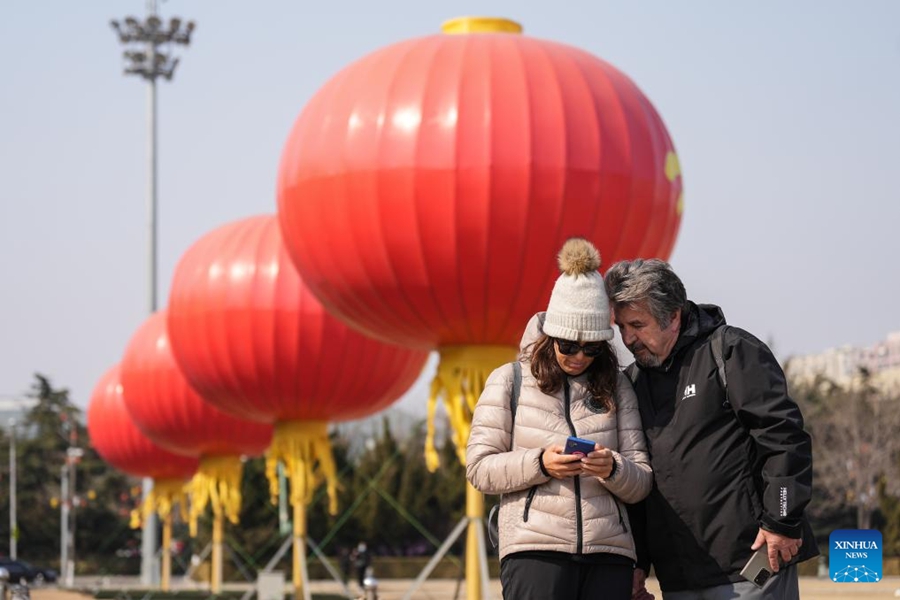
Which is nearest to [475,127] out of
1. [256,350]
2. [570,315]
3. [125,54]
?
[256,350]

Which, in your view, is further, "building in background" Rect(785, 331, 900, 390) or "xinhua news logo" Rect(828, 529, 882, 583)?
"building in background" Rect(785, 331, 900, 390)

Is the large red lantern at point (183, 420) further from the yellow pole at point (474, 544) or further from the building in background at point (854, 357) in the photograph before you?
the building in background at point (854, 357)

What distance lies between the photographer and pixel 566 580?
4.55m

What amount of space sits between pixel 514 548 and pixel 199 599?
2496 cm

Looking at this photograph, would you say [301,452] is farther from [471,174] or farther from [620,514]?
[620,514]

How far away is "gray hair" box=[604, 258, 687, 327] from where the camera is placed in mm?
4668

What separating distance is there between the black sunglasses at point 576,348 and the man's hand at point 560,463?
30 centimetres

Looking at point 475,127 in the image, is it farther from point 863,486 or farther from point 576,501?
point 863,486

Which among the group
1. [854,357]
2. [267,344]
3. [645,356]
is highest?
[645,356]

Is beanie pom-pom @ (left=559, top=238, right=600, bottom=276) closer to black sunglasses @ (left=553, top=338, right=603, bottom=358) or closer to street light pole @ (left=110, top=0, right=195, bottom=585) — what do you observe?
black sunglasses @ (left=553, top=338, right=603, bottom=358)

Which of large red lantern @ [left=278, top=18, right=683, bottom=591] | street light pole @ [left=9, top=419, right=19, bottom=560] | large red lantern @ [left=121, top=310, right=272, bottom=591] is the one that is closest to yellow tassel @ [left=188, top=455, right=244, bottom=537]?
large red lantern @ [left=121, top=310, right=272, bottom=591]

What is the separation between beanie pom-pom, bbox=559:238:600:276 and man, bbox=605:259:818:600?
11cm

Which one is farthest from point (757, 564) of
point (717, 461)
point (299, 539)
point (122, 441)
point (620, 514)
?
point (122, 441)

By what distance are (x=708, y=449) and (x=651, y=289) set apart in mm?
492
